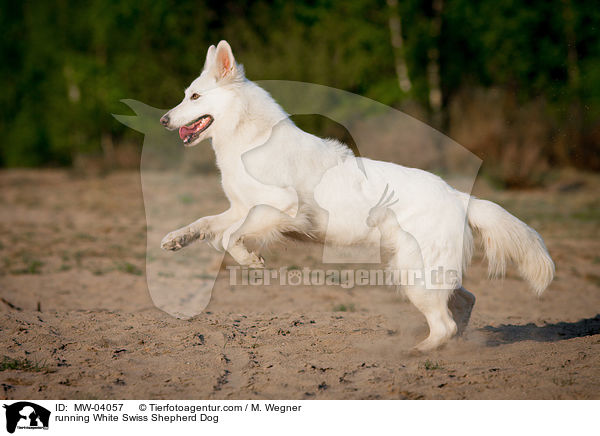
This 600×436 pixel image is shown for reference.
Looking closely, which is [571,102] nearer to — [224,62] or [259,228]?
[224,62]

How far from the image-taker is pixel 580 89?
1923cm

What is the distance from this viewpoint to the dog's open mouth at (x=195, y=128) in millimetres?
5570

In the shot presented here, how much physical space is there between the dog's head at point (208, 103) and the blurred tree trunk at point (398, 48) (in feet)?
53.4

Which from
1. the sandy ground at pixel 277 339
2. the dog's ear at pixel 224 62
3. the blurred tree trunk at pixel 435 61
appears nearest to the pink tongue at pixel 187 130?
the dog's ear at pixel 224 62

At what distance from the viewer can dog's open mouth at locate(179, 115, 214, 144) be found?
5570mm

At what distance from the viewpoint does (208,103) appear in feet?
18.2

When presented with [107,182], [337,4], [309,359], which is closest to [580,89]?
[337,4]

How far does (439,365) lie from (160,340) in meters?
2.56

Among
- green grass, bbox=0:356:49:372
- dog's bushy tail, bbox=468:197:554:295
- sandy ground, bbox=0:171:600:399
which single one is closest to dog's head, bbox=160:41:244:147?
sandy ground, bbox=0:171:600:399
